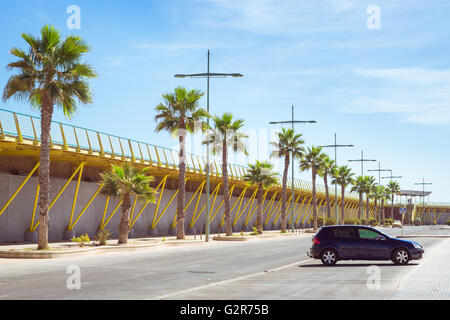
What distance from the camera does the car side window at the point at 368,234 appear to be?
2200 centimetres

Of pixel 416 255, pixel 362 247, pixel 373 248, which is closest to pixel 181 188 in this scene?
pixel 362 247

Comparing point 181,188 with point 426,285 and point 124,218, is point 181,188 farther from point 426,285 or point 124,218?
point 426,285

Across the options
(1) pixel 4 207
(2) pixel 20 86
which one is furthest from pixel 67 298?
(1) pixel 4 207

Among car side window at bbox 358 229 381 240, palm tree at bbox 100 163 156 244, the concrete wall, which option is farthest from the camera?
the concrete wall

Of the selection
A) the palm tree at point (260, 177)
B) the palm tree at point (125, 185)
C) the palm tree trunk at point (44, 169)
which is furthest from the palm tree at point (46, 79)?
the palm tree at point (260, 177)

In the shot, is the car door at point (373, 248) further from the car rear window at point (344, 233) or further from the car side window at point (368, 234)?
the car rear window at point (344, 233)

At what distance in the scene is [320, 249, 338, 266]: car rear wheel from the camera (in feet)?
72.4

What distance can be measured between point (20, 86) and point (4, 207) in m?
8.84

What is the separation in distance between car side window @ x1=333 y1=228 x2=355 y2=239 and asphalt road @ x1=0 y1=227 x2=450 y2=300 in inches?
41.1

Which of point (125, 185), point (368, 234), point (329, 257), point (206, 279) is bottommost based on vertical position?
point (206, 279)

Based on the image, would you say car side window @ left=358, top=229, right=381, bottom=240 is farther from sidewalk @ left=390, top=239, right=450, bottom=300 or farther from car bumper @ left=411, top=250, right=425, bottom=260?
sidewalk @ left=390, top=239, right=450, bottom=300

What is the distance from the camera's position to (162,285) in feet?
49.9

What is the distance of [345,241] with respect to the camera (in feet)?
72.1

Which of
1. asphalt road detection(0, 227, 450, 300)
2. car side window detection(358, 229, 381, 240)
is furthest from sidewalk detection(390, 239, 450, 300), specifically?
car side window detection(358, 229, 381, 240)
